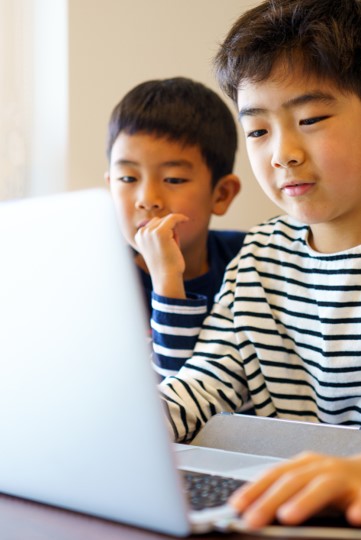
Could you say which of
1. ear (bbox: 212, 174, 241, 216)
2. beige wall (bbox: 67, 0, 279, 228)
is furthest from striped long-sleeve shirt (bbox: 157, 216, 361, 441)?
beige wall (bbox: 67, 0, 279, 228)

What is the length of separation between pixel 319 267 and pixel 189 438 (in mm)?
279

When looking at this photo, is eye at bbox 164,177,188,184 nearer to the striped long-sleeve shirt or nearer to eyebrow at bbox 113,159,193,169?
eyebrow at bbox 113,159,193,169

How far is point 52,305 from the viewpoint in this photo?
1.71ft

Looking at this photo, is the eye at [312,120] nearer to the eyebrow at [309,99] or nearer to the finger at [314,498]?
the eyebrow at [309,99]

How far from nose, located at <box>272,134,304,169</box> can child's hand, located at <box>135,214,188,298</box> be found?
0.31m

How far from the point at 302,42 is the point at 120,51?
2.67ft

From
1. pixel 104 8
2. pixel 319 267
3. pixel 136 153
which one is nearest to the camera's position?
pixel 319 267

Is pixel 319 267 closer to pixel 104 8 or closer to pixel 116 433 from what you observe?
pixel 116 433

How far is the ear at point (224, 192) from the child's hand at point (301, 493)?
1056mm

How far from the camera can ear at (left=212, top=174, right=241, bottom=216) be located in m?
1.55

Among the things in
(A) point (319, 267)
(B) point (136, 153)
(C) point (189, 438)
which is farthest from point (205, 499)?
(B) point (136, 153)

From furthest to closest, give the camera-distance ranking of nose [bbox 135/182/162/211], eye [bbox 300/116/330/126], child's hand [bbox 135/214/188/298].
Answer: nose [bbox 135/182/162/211], child's hand [bbox 135/214/188/298], eye [bbox 300/116/330/126]

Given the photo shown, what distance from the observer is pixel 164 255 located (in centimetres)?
128

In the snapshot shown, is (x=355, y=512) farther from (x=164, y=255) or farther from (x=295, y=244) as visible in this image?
(x=164, y=255)
